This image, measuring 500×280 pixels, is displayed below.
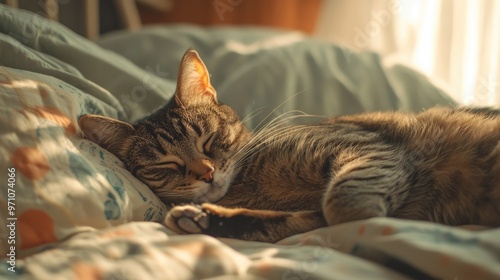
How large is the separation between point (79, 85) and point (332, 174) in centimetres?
77

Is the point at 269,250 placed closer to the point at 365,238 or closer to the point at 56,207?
the point at 365,238

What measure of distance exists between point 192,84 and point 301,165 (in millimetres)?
407

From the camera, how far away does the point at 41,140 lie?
3.30 feet

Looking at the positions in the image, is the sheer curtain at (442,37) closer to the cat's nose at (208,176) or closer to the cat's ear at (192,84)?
the cat's ear at (192,84)

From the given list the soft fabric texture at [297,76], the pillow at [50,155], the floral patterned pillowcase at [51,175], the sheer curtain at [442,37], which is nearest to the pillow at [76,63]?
the pillow at [50,155]

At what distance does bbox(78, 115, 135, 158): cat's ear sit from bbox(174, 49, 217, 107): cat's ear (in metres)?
0.18

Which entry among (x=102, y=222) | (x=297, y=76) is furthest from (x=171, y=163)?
(x=297, y=76)

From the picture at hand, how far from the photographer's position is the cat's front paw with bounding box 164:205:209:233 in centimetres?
107

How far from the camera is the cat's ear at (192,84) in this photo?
1.36m

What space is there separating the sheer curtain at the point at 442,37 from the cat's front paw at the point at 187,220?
124cm

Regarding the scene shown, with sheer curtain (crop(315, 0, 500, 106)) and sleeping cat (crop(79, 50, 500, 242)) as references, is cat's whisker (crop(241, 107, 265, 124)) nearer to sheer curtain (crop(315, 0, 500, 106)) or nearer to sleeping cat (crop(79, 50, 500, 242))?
sleeping cat (crop(79, 50, 500, 242))

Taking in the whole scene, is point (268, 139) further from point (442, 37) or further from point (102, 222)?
point (442, 37)

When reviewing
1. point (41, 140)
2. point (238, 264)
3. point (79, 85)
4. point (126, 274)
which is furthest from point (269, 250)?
point (79, 85)

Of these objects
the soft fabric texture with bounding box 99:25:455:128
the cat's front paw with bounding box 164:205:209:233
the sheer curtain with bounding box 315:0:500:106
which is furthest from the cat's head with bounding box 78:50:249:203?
the sheer curtain with bounding box 315:0:500:106
